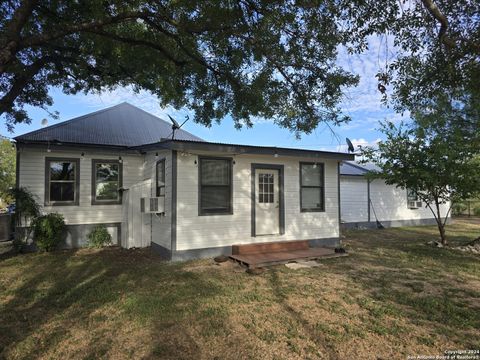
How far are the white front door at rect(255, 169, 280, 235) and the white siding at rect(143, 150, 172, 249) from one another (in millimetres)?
2465

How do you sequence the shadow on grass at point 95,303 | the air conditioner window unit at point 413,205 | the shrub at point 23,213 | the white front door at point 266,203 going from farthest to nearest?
the air conditioner window unit at point 413,205 → the white front door at point 266,203 → the shrub at point 23,213 → the shadow on grass at point 95,303

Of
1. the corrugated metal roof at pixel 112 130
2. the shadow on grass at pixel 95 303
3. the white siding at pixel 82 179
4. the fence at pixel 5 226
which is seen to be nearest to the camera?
the shadow on grass at pixel 95 303

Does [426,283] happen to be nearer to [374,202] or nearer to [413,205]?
[374,202]

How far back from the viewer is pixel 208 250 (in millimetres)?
8133

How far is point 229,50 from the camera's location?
675cm

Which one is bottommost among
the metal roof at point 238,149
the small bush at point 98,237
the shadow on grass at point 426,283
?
the shadow on grass at point 426,283

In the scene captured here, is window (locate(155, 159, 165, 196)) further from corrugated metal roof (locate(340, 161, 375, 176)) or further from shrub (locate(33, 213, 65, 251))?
corrugated metal roof (locate(340, 161, 375, 176))

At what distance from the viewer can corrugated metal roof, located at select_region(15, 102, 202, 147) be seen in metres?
9.96

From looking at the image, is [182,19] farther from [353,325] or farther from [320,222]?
[320,222]

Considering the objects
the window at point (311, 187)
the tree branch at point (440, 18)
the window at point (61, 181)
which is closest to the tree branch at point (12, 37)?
the tree branch at point (440, 18)

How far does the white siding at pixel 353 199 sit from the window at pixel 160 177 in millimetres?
9796

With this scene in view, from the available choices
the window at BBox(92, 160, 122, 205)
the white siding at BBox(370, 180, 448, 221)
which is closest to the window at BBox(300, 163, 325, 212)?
the window at BBox(92, 160, 122, 205)

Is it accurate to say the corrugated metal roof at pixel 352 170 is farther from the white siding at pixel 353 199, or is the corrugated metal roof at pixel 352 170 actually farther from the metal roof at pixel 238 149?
the metal roof at pixel 238 149

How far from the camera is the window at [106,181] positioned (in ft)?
32.9
